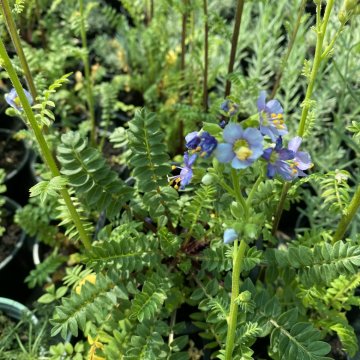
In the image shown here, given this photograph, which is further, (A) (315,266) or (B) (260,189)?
(B) (260,189)

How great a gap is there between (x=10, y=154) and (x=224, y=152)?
1748 mm

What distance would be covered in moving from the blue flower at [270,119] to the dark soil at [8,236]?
1.41m

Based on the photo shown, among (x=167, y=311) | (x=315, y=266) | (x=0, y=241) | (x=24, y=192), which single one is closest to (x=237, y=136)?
(x=315, y=266)

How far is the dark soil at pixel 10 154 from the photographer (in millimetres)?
2301

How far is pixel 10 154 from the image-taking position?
2.36 m

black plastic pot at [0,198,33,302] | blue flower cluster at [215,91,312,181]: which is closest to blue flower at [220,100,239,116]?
Answer: blue flower cluster at [215,91,312,181]

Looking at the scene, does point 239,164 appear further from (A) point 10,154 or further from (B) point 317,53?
(A) point 10,154

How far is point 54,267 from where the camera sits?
5.85ft

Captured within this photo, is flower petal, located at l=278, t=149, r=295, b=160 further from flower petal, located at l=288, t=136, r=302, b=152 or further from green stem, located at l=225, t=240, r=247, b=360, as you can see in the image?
green stem, located at l=225, t=240, r=247, b=360

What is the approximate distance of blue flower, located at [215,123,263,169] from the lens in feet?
2.81

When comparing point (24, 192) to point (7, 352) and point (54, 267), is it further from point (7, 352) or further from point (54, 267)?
point (7, 352)

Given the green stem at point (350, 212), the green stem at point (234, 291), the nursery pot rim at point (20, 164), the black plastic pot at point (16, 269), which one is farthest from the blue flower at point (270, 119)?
the nursery pot rim at point (20, 164)

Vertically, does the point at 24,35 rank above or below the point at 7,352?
above

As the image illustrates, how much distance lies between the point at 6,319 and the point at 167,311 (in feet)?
2.20
